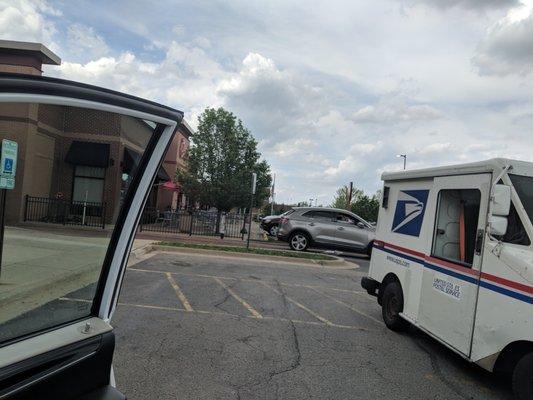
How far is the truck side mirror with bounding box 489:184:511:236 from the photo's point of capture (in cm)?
470

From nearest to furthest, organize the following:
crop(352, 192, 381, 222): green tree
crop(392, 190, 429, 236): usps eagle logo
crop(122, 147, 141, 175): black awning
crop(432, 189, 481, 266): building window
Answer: crop(122, 147, 141, 175): black awning, crop(432, 189, 481, 266): building window, crop(392, 190, 429, 236): usps eagle logo, crop(352, 192, 381, 222): green tree

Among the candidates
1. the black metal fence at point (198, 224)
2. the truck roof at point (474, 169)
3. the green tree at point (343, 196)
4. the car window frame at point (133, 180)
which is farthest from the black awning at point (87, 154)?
the green tree at point (343, 196)

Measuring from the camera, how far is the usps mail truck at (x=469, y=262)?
181 inches

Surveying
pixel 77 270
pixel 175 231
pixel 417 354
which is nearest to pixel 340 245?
pixel 175 231

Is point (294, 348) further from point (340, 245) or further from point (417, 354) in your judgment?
point (340, 245)

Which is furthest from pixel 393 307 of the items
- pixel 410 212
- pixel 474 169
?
pixel 474 169

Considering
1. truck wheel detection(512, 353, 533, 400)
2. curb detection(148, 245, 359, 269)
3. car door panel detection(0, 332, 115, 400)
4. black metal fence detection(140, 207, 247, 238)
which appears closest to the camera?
car door panel detection(0, 332, 115, 400)

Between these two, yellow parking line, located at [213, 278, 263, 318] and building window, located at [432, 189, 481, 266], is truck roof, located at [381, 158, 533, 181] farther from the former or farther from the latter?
yellow parking line, located at [213, 278, 263, 318]

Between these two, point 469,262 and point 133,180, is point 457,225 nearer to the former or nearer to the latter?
point 469,262

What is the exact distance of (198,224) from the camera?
74.7 ft

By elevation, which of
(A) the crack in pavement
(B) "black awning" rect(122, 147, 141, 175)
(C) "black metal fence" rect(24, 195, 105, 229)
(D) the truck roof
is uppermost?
(D) the truck roof

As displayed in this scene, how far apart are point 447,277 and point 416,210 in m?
1.32

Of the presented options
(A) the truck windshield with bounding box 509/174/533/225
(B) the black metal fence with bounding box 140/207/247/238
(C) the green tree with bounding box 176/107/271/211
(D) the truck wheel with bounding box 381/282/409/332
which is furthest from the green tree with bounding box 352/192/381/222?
(A) the truck windshield with bounding box 509/174/533/225

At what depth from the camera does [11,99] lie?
1560 mm
